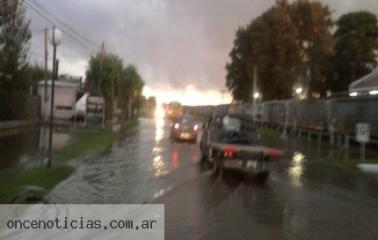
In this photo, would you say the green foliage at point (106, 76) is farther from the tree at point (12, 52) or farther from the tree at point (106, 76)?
the tree at point (12, 52)

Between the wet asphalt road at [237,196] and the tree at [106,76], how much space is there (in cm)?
3743

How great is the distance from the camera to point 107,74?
62781mm

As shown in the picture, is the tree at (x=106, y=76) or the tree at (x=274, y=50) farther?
the tree at (x=274, y=50)

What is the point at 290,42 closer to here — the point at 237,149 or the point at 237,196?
the point at 237,149

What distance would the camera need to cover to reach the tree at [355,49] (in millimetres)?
68938

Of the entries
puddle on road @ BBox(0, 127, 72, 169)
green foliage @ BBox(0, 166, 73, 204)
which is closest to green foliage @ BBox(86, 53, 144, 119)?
puddle on road @ BBox(0, 127, 72, 169)

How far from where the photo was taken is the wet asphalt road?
1045 centimetres

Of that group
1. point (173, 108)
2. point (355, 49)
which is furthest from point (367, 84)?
point (173, 108)

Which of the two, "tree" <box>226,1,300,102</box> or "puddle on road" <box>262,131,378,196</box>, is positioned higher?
"tree" <box>226,1,300,102</box>

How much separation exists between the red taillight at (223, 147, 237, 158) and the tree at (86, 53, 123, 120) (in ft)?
139

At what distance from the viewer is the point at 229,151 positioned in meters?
18.8

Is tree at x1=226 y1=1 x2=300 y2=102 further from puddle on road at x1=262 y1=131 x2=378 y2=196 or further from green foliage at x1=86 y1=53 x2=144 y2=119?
puddle on road at x1=262 y1=131 x2=378 y2=196

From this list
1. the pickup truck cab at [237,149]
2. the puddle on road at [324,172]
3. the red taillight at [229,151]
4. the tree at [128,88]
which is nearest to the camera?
the puddle on road at [324,172]

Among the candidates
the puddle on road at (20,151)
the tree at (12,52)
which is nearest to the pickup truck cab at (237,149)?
the puddle on road at (20,151)
